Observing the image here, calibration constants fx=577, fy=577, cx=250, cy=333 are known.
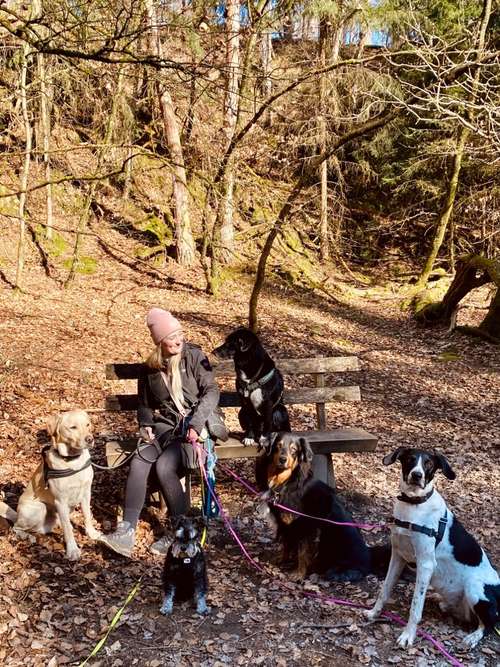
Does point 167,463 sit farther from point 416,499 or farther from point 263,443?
point 416,499

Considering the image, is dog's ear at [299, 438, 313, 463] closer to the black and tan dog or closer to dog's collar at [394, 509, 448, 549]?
the black and tan dog

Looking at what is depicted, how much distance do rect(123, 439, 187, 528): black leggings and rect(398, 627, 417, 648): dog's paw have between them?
1.95 metres

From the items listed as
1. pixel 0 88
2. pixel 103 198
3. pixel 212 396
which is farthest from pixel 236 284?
pixel 212 396

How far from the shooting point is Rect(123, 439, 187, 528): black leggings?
15.5 ft

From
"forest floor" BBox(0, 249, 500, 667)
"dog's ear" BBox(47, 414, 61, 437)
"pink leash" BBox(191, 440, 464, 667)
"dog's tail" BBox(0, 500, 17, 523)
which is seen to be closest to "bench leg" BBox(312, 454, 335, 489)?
"forest floor" BBox(0, 249, 500, 667)

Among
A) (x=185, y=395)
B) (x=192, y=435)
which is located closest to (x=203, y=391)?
(x=185, y=395)

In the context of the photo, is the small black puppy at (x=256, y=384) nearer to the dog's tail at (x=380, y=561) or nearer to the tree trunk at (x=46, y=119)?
the dog's tail at (x=380, y=561)

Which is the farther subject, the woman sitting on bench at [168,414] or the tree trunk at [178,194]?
the tree trunk at [178,194]

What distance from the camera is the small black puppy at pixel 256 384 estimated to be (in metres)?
5.70

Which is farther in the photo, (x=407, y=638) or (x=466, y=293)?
(x=466, y=293)

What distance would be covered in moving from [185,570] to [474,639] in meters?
1.94

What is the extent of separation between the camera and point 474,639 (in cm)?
373

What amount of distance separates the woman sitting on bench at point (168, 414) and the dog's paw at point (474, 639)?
91.3 inches

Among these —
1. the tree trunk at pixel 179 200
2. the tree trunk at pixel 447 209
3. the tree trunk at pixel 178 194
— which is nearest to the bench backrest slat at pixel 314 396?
the tree trunk at pixel 178 194
